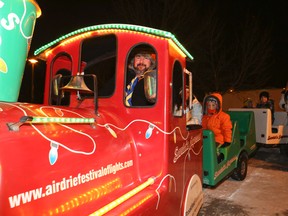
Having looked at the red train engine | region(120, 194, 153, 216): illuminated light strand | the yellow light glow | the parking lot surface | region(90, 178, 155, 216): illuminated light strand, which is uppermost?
the yellow light glow

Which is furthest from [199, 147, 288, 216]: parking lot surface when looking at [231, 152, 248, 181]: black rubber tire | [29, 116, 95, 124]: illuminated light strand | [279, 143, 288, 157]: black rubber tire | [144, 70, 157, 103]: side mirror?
[29, 116, 95, 124]: illuminated light strand

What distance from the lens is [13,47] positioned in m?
1.83

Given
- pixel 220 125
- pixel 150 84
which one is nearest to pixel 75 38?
pixel 150 84

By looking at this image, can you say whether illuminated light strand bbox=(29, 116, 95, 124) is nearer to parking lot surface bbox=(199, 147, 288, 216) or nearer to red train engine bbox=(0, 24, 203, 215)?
red train engine bbox=(0, 24, 203, 215)

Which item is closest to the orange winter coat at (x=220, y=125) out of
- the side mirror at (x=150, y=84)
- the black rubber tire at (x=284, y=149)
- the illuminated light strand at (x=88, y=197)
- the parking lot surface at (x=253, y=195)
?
the parking lot surface at (x=253, y=195)

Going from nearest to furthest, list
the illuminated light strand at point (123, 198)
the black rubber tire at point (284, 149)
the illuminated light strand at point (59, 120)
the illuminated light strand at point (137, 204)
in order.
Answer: the illuminated light strand at point (59, 120) → the illuminated light strand at point (123, 198) → the illuminated light strand at point (137, 204) → the black rubber tire at point (284, 149)

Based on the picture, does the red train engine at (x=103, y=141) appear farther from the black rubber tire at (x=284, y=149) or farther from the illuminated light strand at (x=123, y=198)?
the black rubber tire at (x=284, y=149)

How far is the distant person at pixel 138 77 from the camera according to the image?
121 inches

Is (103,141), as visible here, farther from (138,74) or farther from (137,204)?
(138,74)

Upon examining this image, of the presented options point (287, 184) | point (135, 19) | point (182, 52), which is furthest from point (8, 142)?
point (135, 19)

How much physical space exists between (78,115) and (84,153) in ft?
1.24

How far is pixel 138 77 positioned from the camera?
3182mm

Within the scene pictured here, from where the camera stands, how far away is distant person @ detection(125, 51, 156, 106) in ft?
10.1

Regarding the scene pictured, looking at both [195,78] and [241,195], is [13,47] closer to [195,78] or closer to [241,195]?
[241,195]
